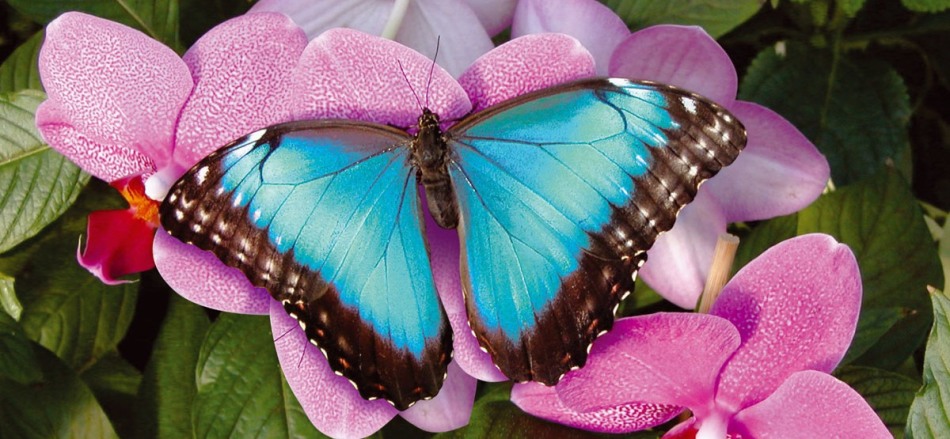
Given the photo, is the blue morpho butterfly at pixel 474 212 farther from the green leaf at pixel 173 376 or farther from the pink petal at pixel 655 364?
the green leaf at pixel 173 376

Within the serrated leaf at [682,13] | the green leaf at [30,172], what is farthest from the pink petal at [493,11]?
the green leaf at [30,172]

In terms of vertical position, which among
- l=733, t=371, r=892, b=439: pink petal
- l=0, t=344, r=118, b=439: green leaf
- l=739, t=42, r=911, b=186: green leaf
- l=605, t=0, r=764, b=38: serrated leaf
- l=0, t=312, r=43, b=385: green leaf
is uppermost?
l=605, t=0, r=764, b=38: serrated leaf

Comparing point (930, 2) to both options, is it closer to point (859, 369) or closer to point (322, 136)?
point (859, 369)

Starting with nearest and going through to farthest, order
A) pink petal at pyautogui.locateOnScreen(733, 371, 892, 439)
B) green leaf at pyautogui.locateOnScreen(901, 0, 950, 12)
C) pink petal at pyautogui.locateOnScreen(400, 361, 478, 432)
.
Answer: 1. pink petal at pyautogui.locateOnScreen(733, 371, 892, 439)
2. pink petal at pyautogui.locateOnScreen(400, 361, 478, 432)
3. green leaf at pyautogui.locateOnScreen(901, 0, 950, 12)

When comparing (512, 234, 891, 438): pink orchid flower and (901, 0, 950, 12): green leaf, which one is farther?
(901, 0, 950, 12): green leaf

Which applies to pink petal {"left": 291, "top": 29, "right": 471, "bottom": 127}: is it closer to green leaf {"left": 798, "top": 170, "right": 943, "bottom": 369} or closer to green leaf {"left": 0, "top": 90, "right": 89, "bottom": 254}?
green leaf {"left": 0, "top": 90, "right": 89, "bottom": 254}

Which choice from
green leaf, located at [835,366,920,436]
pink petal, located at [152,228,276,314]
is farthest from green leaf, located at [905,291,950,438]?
pink petal, located at [152,228,276,314]
